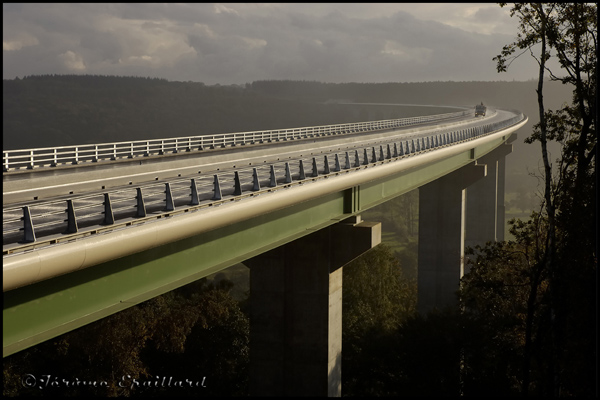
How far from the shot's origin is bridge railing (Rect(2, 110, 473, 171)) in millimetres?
30328

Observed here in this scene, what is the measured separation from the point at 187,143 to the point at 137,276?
74.8 ft

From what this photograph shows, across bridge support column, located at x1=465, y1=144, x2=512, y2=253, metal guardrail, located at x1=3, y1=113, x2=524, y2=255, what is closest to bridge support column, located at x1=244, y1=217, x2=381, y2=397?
metal guardrail, located at x1=3, y1=113, x2=524, y2=255

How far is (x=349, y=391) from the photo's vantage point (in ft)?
112

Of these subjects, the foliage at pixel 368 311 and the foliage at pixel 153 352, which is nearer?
the foliage at pixel 153 352

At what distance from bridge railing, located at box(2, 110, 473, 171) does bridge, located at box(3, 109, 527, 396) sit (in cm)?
48

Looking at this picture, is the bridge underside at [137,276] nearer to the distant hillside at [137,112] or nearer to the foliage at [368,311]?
the foliage at [368,311]

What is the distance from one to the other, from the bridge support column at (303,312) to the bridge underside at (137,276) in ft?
10.6

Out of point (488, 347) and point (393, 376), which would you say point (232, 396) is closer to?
point (393, 376)

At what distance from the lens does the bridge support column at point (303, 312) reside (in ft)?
96.3

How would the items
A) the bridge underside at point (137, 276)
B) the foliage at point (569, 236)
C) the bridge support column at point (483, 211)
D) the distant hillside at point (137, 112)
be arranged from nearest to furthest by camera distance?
the bridge underside at point (137, 276), the foliage at point (569, 236), the bridge support column at point (483, 211), the distant hillside at point (137, 112)

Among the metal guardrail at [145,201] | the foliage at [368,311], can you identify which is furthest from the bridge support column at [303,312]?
the foliage at [368,311]

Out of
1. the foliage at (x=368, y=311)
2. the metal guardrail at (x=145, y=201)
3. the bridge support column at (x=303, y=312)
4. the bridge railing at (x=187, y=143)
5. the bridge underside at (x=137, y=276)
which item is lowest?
the foliage at (x=368, y=311)

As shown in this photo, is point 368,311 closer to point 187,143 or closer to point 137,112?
point 187,143

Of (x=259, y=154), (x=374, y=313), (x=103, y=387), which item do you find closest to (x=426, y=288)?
(x=374, y=313)
